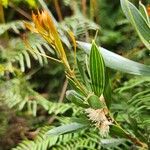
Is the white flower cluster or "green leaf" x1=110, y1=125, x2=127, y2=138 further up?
the white flower cluster

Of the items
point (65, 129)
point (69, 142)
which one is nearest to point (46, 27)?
point (65, 129)

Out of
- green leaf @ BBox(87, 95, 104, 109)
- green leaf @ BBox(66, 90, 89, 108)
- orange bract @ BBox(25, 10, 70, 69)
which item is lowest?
green leaf @ BBox(87, 95, 104, 109)

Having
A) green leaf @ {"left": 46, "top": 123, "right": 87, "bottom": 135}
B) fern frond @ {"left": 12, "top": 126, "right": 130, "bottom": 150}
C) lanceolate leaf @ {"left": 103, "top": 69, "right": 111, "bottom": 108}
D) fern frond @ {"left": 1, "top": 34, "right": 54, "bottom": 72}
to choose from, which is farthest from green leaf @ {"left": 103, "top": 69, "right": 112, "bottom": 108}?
fern frond @ {"left": 1, "top": 34, "right": 54, "bottom": 72}

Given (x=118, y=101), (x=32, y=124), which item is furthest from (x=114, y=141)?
(x=32, y=124)

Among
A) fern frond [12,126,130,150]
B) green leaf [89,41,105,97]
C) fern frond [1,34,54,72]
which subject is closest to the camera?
green leaf [89,41,105,97]

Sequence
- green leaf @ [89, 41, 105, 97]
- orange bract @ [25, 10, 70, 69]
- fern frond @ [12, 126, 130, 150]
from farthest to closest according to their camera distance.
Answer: fern frond @ [12, 126, 130, 150]
green leaf @ [89, 41, 105, 97]
orange bract @ [25, 10, 70, 69]

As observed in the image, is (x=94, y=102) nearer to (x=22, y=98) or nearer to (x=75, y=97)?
(x=75, y=97)

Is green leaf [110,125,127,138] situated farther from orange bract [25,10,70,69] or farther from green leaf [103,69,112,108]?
orange bract [25,10,70,69]
